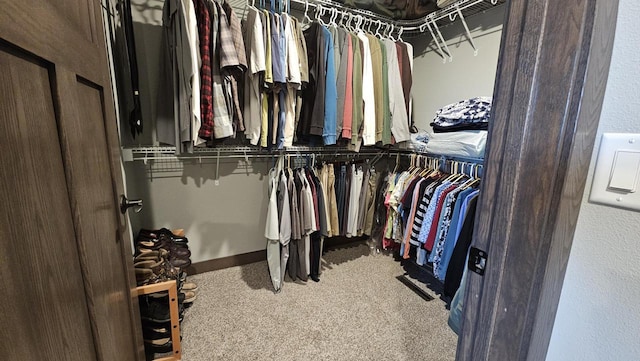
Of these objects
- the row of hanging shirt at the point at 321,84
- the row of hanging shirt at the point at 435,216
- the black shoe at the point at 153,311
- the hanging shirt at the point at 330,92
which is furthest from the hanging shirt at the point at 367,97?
the black shoe at the point at 153,311

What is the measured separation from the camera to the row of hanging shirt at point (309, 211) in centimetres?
183

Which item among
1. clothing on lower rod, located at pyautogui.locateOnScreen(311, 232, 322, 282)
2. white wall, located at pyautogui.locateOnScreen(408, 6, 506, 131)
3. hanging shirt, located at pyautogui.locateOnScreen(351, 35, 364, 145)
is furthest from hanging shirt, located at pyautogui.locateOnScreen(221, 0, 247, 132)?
white wall, located at pyautogui.locateOnScreen(408, 6, 506, 131)

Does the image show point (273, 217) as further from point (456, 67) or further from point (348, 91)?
point (456, 67)

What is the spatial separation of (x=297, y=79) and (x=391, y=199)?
4.14ft

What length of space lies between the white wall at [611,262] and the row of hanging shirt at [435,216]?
1.11 meters

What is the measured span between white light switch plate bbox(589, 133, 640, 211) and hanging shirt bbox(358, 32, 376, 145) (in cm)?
152

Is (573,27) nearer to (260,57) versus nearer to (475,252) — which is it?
(475,252)

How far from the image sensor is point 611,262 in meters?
0.42

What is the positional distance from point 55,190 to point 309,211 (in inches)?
58.0

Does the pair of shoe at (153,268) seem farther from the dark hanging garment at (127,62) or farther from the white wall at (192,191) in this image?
the dark hanging garment at (127,62)

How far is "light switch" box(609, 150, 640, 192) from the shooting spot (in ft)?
1.27

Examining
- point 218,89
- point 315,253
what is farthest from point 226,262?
point 218,89

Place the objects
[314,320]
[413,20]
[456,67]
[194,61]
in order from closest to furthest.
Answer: [194,61] → [314,320] → [456,67] → [413,20]

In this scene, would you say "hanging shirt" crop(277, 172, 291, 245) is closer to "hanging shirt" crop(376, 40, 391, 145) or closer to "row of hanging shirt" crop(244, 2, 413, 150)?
"row of hanging shirt" crop(244, 2, 413, 150)
